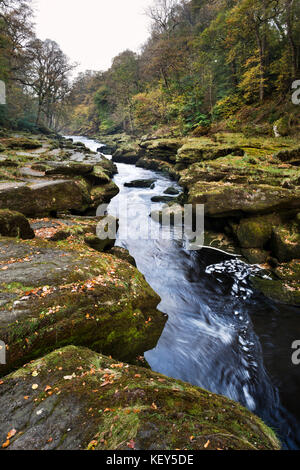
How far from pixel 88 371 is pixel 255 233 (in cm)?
688


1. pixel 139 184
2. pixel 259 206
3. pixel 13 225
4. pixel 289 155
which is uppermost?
pixel 289 155

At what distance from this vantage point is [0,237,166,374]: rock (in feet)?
7.80

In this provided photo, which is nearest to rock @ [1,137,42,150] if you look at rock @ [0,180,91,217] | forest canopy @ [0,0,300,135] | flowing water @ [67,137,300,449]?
forest canopy @ [0,0,300,135]

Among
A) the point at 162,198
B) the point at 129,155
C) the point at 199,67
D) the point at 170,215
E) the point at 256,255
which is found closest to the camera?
the point at 256,255

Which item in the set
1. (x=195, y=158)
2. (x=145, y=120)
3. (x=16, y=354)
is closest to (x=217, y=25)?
(x=145, y=120)

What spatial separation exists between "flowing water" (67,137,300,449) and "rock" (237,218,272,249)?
0.72m

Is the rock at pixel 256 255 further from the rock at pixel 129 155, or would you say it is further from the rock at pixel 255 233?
the rock at pixel 129 155

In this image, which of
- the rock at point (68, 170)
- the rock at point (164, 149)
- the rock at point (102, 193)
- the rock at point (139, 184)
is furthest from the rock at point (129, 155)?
the rock at point (68, 170)

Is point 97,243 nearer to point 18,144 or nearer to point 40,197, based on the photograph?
point 40,197

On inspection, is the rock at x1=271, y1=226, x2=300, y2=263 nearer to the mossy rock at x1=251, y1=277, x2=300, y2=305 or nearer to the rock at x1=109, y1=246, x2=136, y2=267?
the mossy rock at x1=251, y1=277, x2=300, y2=305

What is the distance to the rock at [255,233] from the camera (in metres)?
7.31

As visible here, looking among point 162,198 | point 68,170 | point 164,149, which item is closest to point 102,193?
point 68,170

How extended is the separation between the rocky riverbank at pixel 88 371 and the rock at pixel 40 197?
54.1 inches

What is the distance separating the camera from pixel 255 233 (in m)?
7.37
